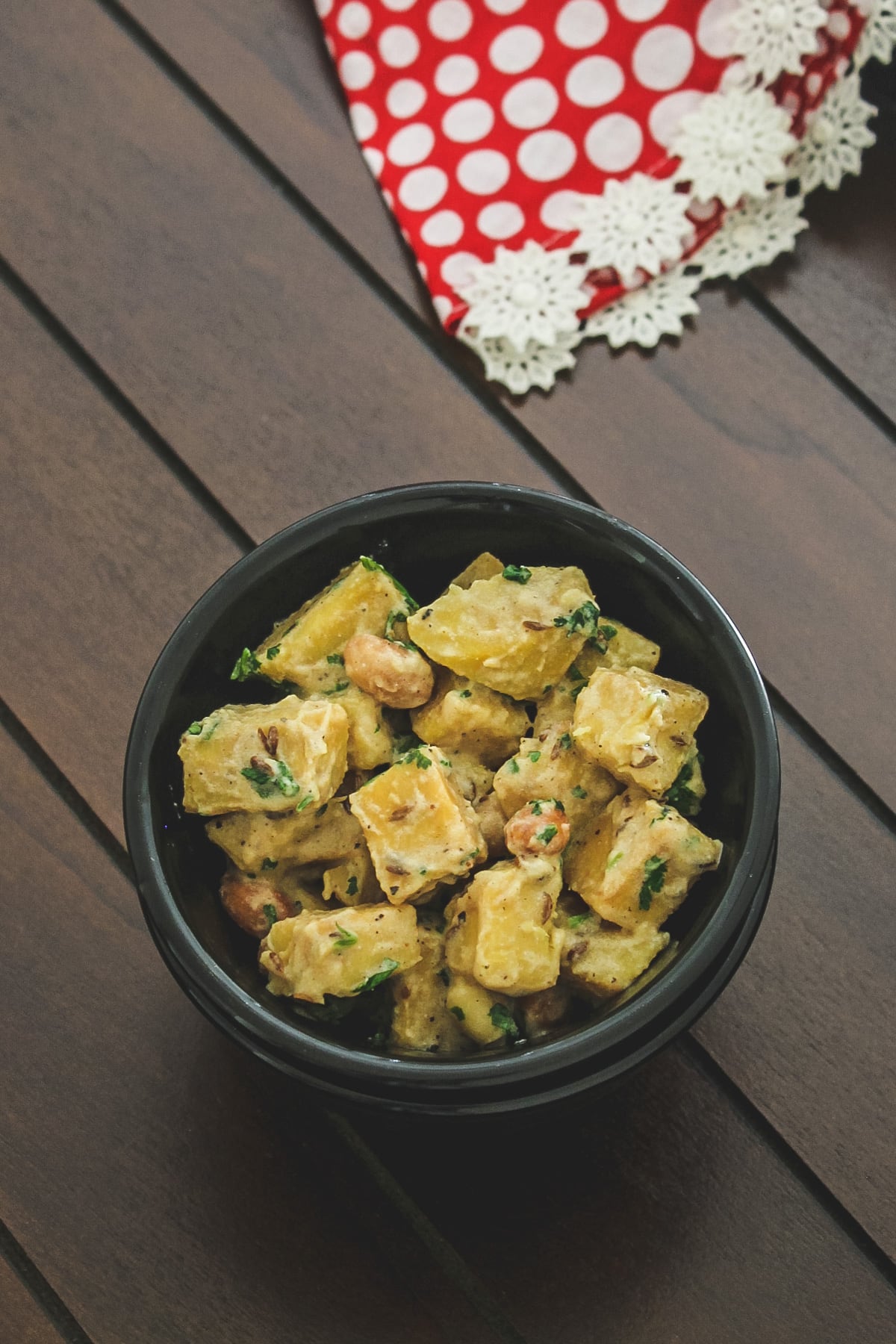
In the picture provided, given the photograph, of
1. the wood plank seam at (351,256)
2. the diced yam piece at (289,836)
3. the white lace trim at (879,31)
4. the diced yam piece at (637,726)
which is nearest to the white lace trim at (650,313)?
the wood plank seam at (351,256)

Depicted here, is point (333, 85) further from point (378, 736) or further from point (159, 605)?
point (378, 736)

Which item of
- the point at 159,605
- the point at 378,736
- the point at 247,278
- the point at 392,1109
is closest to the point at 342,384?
the point at 247,278

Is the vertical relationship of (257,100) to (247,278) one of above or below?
above

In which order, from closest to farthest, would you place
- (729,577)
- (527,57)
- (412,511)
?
(412,511) < (729,577) < (527,57)

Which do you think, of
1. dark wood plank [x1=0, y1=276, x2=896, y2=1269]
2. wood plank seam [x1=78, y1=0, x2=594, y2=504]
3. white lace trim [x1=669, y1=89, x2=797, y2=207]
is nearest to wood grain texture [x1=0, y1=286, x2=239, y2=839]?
dark wood plank [x1=0, y1=276, x2=896, y2=1269]

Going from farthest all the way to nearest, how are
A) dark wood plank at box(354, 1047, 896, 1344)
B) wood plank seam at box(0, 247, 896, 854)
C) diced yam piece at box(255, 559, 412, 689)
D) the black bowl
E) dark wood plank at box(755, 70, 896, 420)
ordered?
1. dark wood plank at box(755, 70, 896, 420)
2. wood plank seam at box(0, 247, 896, 854)
3. dark wood plank at box(354, 1047, 896, 1344)
4. diced yam piece at box(255, 559, 412, 689)
5. the black bowl

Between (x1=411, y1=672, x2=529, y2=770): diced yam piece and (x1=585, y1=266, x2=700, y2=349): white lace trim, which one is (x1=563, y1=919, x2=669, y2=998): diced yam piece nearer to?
(x1=411, y1=672, x2=529, y2=770): diced yam piece
